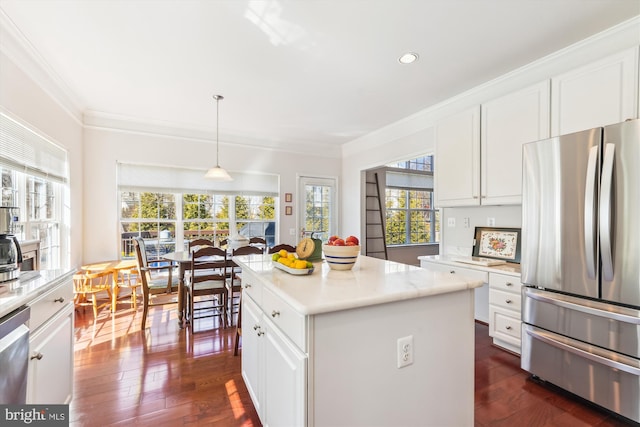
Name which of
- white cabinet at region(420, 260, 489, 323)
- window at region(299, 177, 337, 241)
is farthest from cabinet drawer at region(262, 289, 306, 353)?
window at region(299, 177, 337, 241)

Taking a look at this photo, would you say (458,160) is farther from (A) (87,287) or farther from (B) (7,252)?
(A) (87,287)

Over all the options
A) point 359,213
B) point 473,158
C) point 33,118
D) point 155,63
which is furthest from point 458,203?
point 33,118

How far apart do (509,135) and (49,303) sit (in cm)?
363

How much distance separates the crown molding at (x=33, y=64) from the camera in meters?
2.27

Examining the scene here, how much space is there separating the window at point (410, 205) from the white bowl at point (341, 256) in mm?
4896

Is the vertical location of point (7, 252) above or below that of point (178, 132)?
below

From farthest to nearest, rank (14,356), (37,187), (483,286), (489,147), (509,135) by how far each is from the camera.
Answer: (483,286) < (37,187) < (489,147) < (509,135) < (14,356)

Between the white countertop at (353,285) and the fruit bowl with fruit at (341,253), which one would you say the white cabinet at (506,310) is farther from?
the fruit bowl with fruit at (341,253)

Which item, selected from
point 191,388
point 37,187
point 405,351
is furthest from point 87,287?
point 405,351

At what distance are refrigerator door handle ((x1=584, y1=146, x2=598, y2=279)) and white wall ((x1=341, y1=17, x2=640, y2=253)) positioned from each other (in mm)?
1152

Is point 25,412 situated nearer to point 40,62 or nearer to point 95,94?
point 40,62

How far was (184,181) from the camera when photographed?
469 cm

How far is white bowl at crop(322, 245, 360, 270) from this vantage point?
1.74 metres

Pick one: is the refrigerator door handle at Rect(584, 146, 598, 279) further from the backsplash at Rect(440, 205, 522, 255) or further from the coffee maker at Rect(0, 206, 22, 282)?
the coffee maker at Rect(0, 206, 22, 282)
